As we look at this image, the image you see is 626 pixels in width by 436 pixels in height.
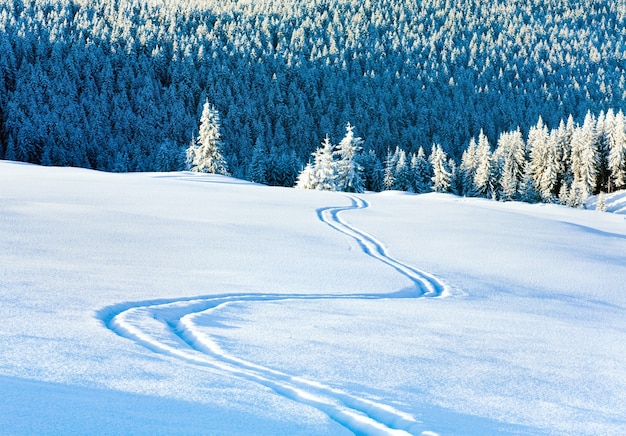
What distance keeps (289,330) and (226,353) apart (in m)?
0.90

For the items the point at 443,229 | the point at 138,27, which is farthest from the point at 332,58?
the point at 443,229

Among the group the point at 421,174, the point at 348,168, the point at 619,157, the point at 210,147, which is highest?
the point at 619,157

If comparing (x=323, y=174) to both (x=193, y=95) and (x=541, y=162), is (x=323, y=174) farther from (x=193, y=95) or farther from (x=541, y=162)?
(x=193, y=95)

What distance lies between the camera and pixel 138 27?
559ft

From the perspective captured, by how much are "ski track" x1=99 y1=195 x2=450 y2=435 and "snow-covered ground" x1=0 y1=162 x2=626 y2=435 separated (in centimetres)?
2

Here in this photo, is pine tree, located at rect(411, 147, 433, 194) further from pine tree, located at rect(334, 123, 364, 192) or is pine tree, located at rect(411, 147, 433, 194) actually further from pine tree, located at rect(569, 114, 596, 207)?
pine tree, located at rect(334, 123, 364, 192)

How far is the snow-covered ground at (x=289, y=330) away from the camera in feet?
11.2

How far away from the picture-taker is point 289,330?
5.27m

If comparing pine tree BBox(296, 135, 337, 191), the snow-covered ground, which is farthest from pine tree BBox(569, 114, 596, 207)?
the snow-covered ground

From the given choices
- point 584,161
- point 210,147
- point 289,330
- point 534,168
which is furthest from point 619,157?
point 289,330

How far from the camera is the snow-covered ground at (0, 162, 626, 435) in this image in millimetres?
3422

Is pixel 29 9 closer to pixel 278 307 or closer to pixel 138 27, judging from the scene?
pixel 138 27

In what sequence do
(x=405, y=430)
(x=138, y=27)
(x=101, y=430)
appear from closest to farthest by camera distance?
(x=101, y=430)
(x=405, y=430)
(x=138, y=27)

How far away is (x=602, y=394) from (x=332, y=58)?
20025 centimetres
